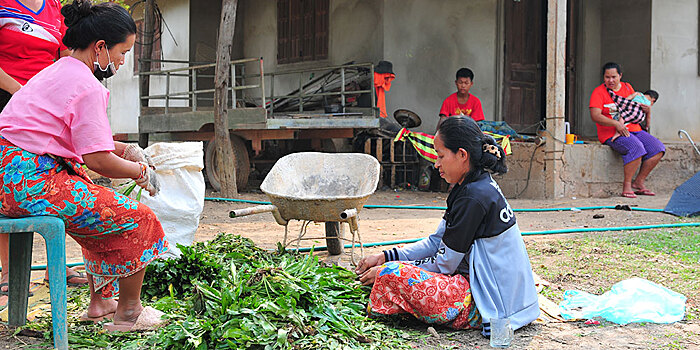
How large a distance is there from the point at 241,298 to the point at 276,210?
160cm

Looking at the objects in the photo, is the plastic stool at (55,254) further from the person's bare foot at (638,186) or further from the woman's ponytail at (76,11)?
the person's bare foot at (638,186)

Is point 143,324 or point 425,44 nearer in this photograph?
point 143,324

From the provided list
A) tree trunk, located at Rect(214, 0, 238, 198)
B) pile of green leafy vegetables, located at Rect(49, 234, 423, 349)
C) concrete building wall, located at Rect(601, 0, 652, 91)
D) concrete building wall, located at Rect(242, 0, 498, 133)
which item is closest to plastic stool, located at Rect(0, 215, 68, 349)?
pile of green leafy vegetables, located at Rect(49, 234, 423, 349)

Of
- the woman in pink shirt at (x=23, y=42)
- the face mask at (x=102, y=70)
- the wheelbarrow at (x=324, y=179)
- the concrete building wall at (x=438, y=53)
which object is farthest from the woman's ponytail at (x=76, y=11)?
the concrete building wall at (x=438, y=53)

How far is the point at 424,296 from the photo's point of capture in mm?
3045

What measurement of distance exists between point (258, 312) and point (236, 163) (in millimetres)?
7447

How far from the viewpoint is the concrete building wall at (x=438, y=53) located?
10.8m

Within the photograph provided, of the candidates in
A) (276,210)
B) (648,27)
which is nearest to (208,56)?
(648,27)

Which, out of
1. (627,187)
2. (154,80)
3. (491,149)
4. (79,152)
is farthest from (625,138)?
(154,80)

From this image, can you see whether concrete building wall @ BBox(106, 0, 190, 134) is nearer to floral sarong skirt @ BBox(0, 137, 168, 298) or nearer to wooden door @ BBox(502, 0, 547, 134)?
wooden door @ BBox(502, 0, 547, 134)

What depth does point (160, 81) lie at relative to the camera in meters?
14.0

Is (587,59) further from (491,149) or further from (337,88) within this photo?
(491,149)

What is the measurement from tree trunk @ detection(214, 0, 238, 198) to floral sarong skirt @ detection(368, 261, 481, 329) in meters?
5.96

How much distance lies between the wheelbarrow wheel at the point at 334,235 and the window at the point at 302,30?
6962 mm
